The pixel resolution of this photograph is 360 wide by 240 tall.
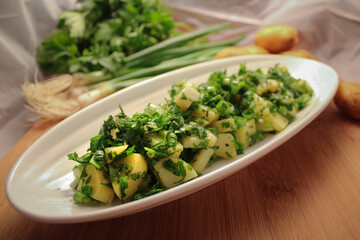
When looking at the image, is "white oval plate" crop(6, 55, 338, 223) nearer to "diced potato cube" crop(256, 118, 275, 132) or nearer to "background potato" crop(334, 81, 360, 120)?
"diced potato cube" crop(256, 118, 275, 132)

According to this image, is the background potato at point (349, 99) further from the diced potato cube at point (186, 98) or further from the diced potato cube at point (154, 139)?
the diced potato cube at point (154, 139)

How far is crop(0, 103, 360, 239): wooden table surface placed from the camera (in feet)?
3.96

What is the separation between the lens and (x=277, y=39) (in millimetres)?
2725

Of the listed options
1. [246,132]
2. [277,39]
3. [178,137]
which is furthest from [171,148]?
[277,39]

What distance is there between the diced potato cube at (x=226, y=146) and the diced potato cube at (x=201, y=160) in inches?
3.7

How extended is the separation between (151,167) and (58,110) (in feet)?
4.70

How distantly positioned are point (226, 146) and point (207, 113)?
0.21 metres

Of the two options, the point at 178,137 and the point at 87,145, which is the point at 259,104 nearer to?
the point at 178,137

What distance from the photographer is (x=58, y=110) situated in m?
2.28

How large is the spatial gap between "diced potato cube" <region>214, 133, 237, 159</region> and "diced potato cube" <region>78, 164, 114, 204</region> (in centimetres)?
61

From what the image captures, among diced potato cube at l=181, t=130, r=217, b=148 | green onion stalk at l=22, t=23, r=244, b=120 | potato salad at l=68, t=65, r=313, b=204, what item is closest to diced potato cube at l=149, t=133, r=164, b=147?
potato salad at l=68, t=65, r=313, b=204

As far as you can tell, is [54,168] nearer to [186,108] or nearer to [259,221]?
[186,108]

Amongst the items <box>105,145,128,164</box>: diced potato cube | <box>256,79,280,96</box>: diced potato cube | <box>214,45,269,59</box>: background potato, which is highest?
<box>105,145,128,164</box>: diced potato cube

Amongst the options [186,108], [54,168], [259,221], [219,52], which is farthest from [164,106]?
[219,52]
